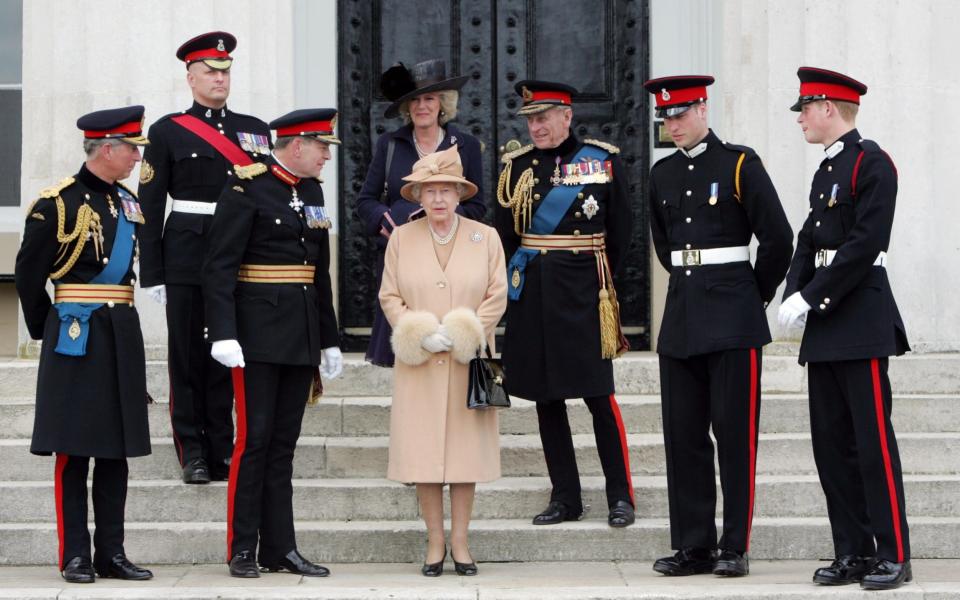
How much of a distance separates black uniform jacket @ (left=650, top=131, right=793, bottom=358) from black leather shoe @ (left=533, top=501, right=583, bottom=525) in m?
0.93

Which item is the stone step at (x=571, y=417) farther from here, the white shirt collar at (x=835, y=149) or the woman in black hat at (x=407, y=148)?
the white shirt collar at (x=835, y=149)

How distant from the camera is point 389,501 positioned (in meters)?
8.05

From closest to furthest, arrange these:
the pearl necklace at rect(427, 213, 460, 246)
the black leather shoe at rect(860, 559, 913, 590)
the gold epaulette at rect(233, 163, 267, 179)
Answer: the black leather shoe at rect(860, 559, 913, 590)
the gold epaulette at rect(233, 163, 267, 179)
the pearl necklace at rect(427, 213, 460, 246)

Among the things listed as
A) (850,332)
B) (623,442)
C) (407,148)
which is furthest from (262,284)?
(850,332)

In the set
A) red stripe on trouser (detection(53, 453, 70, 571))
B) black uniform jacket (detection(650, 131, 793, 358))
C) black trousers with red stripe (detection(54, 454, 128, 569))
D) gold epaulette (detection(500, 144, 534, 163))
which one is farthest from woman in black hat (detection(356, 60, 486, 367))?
red stripe on trouser (detection(53, 453, 70, 571))

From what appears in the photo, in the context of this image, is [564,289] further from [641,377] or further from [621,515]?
[641,377]

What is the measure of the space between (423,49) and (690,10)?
1635 millimetres

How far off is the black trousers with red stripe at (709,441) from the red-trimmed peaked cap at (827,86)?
112 cm

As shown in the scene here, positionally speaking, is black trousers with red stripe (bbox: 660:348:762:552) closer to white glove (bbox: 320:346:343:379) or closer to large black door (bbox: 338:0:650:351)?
white glove (bbox: 320:346:343:379)

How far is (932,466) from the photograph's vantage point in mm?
8422

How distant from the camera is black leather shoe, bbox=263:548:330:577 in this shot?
7.34 metres

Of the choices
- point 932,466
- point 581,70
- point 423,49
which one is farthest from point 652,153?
point 932,466

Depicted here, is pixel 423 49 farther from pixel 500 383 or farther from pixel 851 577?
pixel 851 577

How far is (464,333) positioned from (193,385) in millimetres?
1569
